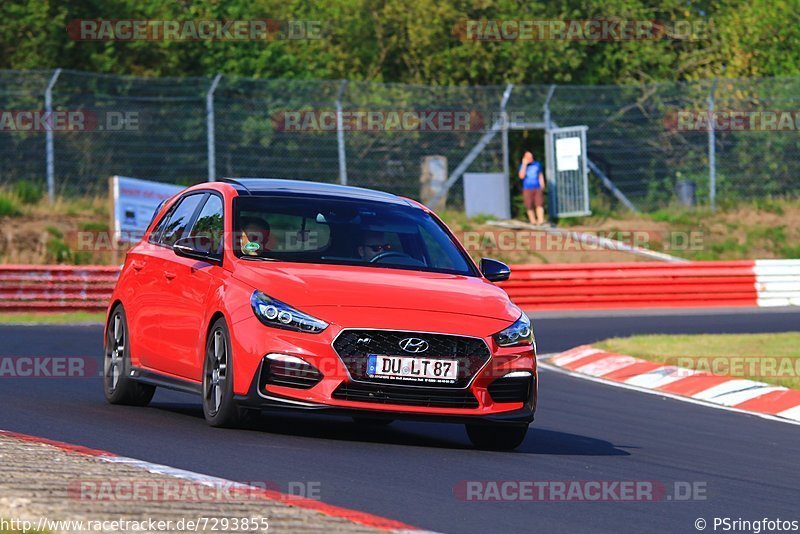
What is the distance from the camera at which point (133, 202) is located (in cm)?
2694

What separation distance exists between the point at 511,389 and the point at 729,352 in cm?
827

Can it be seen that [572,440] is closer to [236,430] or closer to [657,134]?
[236,430]

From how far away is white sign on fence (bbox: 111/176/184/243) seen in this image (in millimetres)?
26500

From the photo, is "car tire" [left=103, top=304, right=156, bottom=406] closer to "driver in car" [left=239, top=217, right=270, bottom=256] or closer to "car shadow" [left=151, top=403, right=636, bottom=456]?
"car shadow" [left=151, top=403, right=636, bottom=456]

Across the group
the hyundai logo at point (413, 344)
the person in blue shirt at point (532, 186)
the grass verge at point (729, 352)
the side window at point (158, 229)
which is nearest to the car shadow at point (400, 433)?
the hyundai logo at point (413, 344)

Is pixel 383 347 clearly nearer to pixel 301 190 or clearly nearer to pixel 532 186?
pixel 301 190

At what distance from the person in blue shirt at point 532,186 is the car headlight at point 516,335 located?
2134 centimetres

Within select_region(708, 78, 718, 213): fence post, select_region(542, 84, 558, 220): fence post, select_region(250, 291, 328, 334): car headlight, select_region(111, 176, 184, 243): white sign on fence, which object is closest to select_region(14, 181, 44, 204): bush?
select_region(111, 176, 184, 243): white sign on fence

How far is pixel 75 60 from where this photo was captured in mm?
33938

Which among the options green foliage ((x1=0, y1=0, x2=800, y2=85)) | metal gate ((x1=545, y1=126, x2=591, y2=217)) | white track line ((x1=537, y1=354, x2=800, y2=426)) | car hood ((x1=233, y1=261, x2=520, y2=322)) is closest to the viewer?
car hood ((x1=233, y1=261, x2=520, y2=322))

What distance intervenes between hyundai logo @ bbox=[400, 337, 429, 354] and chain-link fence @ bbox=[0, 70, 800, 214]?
19.1m

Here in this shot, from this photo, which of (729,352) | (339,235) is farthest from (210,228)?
(729,352)

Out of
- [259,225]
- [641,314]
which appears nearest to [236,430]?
[259,225]

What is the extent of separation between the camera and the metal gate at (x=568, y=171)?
3086 centimetres
